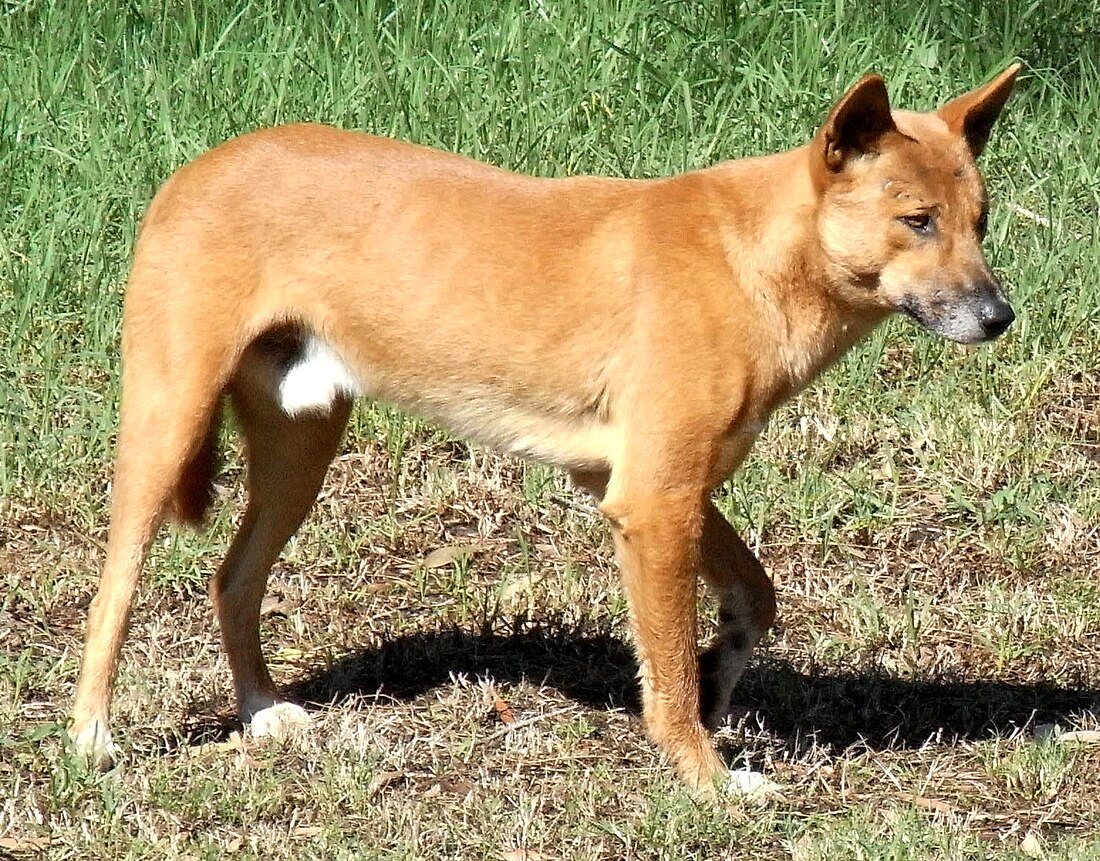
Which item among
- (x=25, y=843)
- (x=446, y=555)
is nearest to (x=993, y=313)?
(x=446, y=555)

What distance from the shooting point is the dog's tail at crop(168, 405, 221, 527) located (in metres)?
4.76

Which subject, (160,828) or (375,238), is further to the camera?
(375,238)

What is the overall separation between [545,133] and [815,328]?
303cm

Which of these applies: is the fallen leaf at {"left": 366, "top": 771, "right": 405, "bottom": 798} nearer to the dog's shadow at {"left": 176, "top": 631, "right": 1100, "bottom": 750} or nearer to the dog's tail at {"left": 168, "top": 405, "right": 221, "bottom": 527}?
the dog's shadow at {"left": 176, "top": 631, "right": 1100, "bottom": 750}

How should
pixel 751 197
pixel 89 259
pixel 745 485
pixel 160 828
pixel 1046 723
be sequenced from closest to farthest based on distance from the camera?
pixel 160 828 → pixel 751 197 → pixel 1046 723 → pixel 745 485 → pixel 89 259

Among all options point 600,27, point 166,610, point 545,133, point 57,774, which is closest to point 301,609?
point 166,610

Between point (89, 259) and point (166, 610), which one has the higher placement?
point (89, 259)

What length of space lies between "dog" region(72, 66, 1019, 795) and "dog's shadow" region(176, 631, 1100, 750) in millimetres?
375

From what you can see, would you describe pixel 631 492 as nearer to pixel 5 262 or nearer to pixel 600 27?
pixel 5 262

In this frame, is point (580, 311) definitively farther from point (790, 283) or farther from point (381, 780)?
A: point (381, 780)

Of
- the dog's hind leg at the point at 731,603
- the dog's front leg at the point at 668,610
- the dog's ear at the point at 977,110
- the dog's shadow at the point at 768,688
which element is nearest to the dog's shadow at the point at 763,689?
the dog's shadow at the point at 768,688

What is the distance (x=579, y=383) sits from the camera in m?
4.68

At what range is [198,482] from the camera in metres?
4.90

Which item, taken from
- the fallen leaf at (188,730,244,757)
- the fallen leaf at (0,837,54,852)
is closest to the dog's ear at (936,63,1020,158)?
the fallen leaf at (188,730,244,757)
